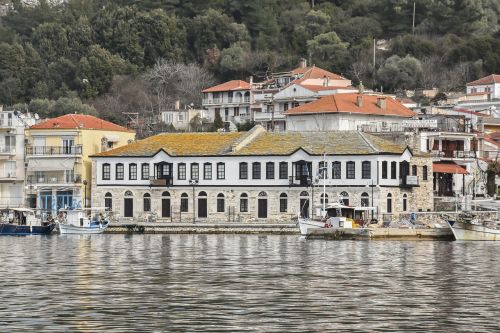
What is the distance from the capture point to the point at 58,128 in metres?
101

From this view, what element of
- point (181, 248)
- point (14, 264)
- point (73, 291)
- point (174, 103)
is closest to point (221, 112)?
point (174, 103)

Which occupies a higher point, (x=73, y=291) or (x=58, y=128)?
(x=58, y=128)

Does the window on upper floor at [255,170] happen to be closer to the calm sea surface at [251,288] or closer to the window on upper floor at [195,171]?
the window on upper floor at [195,171]

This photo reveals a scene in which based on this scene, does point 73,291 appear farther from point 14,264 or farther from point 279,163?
point 279,163

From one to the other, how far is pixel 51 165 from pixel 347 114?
72.9ft

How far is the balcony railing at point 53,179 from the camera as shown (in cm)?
10012

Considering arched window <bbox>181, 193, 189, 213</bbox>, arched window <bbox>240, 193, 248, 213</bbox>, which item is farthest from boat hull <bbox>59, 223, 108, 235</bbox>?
arched window <bbox>240, 193, 248, 213</bbox>

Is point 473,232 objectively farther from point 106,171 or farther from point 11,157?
point 11,157

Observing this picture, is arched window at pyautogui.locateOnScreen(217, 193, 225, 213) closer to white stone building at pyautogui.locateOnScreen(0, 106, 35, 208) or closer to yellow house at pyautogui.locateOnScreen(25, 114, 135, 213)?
yellow house at pyautogui.locateOnScreen(25, 114, 135, 213)

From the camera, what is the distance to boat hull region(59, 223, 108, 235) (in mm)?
86125

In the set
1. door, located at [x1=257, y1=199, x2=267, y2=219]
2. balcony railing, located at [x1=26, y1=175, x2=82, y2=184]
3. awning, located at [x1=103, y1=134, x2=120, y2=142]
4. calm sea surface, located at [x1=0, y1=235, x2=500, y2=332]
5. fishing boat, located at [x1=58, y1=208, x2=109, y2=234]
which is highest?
awning, located at [x1=103, y1=134, x2=120, y2=142]

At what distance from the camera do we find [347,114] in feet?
338

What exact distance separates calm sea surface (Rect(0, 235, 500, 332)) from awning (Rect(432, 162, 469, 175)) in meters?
27.8

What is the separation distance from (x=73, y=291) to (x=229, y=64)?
356ft
